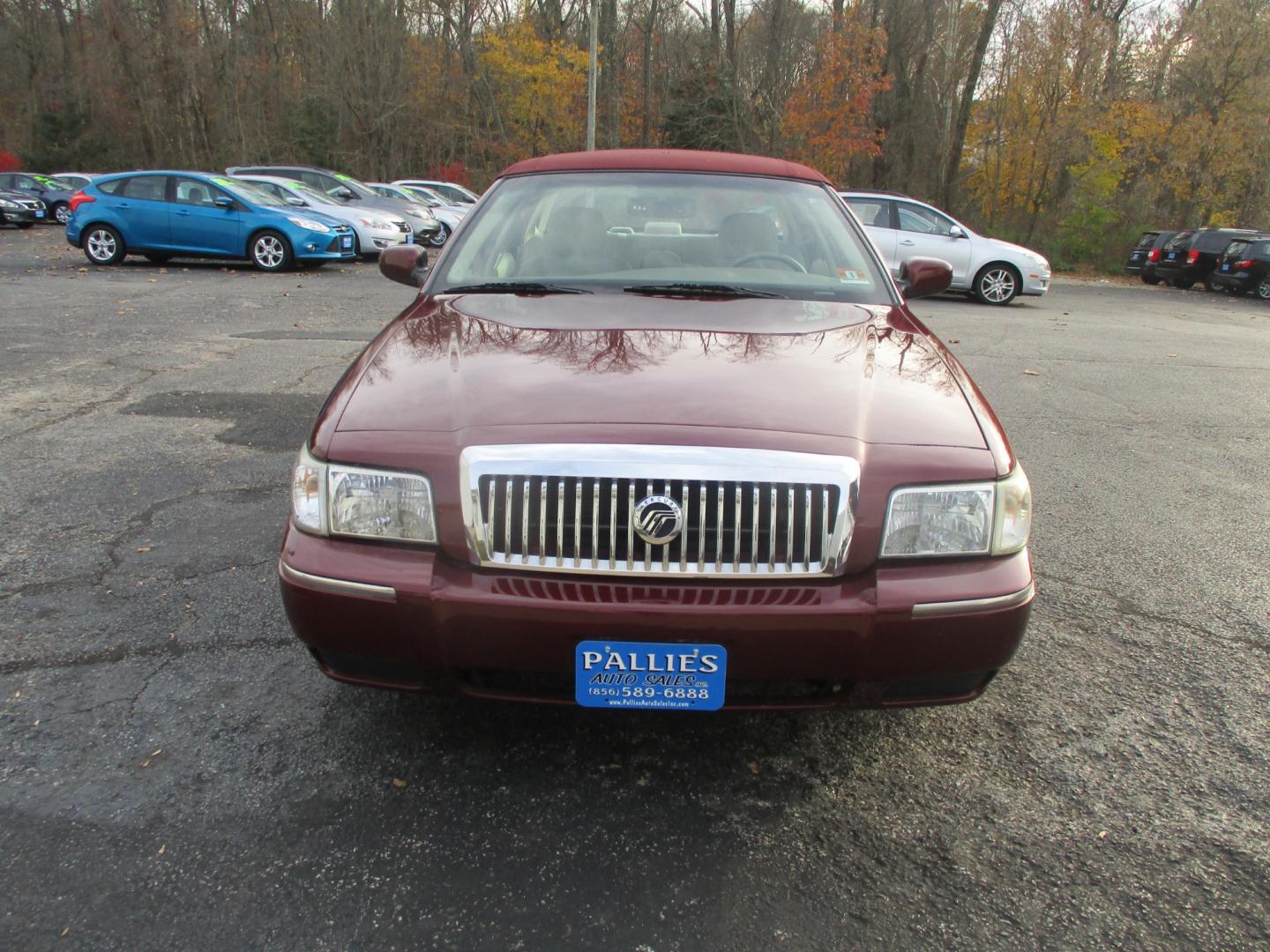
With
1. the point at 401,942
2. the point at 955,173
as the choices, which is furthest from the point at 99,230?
the point at 955,173

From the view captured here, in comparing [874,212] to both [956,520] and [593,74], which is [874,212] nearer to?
[956,520]

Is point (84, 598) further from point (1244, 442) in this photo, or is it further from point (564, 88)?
point (564, 88)

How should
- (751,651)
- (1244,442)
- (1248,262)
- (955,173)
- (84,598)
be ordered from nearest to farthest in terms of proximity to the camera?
(751,651)
(84,598)
(1244,442)
(1248,262)
(955,173)

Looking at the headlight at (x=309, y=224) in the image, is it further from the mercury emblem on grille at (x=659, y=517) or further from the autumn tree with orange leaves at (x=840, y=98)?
the autumn tree with orange leaves at (x=840, y=98)

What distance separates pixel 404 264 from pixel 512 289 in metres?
0.86

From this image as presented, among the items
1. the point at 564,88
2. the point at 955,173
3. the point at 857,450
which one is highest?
the point at 564,88

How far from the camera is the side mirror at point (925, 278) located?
3.84 meters

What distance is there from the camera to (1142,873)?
2.07 m

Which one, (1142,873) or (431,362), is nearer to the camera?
(1142,873)

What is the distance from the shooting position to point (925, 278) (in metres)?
3.84

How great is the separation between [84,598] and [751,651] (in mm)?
2521

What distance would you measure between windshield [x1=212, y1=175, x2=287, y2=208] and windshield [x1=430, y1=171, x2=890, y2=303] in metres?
12.2

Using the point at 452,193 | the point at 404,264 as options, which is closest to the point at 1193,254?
the point at 452,193

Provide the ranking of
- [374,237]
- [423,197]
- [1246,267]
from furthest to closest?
[423,197] → [1246,267] → [374,237]
